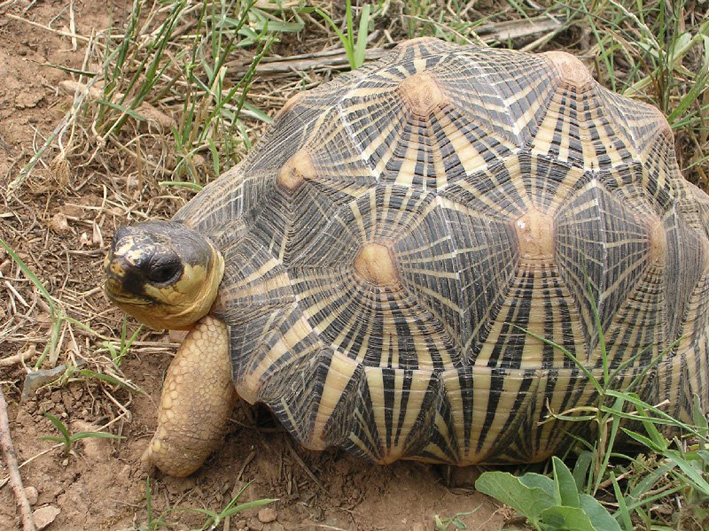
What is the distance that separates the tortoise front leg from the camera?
2.64 m

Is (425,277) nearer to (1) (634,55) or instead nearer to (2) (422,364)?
(2) (422,364)

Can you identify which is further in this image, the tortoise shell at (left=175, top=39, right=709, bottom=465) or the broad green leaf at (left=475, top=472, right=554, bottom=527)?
the tortoise shell at (left=175, top=39, right=709, bottom=465)

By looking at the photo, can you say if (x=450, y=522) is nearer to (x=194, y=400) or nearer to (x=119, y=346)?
(x=194, y=400)

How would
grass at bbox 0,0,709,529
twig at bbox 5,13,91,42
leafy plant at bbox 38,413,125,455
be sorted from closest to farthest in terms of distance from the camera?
leafy plant at bbox 38,413,125,455, grass at bbox 0,0,709,529, twig at bbox 5,13,91,42

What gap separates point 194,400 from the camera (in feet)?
8.68

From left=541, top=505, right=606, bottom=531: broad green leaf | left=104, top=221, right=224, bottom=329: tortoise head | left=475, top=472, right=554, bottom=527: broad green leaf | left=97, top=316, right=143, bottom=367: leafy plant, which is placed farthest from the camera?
left=97, top=316, right=143, bottom=367: leafy plant

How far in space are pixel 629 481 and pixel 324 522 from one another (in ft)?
3.47

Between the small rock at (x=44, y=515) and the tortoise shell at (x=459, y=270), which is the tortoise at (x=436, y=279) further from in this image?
the small rock at (x=44, y=515)

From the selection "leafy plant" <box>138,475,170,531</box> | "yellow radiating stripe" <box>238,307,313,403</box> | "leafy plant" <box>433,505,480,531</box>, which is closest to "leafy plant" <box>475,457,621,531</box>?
"leafy plant" <box>433,505,480,531</box>

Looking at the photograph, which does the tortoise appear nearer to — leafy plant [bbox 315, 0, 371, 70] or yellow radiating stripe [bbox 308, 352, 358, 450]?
yellow radiating stripe [bbox 308, 352, 358, 450]

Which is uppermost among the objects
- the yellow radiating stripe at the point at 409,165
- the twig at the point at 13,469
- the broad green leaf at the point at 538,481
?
the yellow radiating stripe at the point at 409,165

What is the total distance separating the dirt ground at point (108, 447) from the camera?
267 centimetres

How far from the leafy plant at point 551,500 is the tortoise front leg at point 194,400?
937mm

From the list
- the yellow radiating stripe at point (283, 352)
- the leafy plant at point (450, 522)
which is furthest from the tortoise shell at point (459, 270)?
the leafy plant at point (450, 522)
